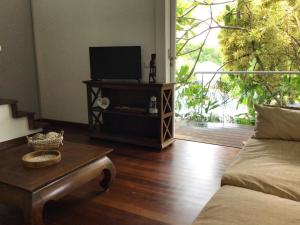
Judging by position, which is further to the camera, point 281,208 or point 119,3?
point 119,3

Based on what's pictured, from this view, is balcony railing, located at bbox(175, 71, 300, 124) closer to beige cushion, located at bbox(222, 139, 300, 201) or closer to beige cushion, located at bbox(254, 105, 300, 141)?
beige cushion, located at bbox(254, 105, 300, 141)

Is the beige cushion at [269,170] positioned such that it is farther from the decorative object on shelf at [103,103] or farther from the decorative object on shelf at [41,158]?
the decorative object on shelf at [103,103]

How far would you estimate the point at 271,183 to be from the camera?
4.83ft

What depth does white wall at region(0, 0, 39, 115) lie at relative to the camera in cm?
416

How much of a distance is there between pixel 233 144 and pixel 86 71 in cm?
243

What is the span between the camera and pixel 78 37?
4.16m

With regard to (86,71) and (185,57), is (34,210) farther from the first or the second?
(185,57)

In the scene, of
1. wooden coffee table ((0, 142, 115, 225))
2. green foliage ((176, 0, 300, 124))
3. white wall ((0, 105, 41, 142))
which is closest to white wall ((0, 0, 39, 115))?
white wall ((0, 105, 41, 142))

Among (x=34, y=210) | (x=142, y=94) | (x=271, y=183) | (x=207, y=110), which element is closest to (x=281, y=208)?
(x=271, y=183)

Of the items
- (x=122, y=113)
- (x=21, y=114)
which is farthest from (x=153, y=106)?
(x=21, y=114)

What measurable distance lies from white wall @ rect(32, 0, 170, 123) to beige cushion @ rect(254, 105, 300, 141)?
1.54m

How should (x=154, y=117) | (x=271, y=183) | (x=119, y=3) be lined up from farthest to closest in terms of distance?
1. (x=119, y=3)
2. (x=154, y=117)
3. (x=271, y=183)

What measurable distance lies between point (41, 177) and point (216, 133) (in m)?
2.96

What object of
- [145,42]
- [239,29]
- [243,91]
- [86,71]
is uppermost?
[239,29]
